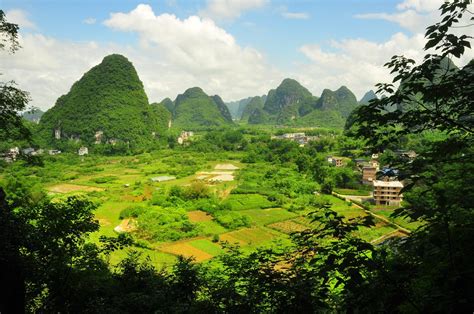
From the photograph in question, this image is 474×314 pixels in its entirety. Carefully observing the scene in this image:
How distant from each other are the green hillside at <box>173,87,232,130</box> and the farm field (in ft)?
209

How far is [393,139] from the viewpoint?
2.94 metres

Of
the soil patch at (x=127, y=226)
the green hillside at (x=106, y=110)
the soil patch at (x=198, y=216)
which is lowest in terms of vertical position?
the soil patch at (x=198, y=216)

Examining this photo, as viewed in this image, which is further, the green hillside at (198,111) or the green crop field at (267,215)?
the green hillside at (198,111)

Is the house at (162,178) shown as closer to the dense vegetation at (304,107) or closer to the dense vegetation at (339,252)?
the dense vegetation at (339,252)

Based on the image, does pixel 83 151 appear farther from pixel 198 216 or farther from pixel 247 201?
pixel 198 216

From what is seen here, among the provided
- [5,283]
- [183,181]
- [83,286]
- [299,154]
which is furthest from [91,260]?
[299,154]

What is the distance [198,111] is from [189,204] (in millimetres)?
91156

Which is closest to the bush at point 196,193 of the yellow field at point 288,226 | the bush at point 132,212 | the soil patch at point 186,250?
the bush at point 132,212

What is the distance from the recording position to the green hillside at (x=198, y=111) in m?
109

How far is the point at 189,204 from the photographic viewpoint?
25016 mm

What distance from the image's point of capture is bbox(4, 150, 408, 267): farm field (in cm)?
1811

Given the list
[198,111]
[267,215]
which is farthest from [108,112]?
[198,111]

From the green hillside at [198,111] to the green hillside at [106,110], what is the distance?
3889cm

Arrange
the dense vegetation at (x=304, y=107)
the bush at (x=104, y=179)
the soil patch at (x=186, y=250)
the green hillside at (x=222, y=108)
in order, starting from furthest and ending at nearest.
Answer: the green hillside at (x=222, y=108) → the dense vegetation at (x=304, y=107) → the bush at (x=104, y=179) → the soil patch at (x=186, y=250)
